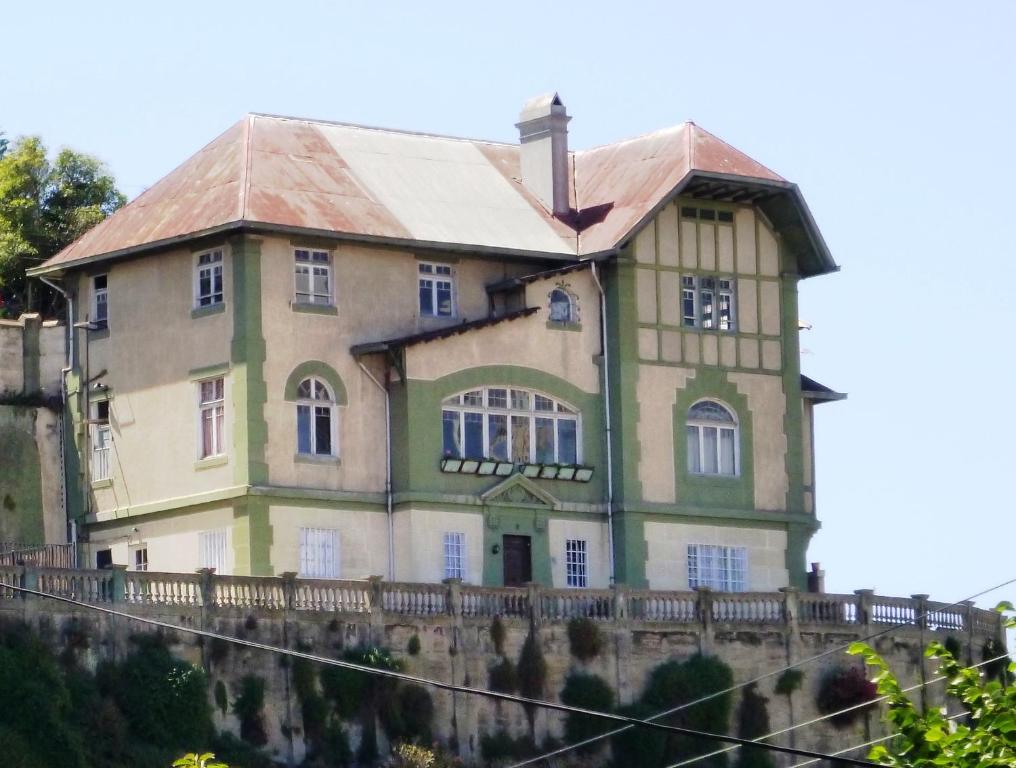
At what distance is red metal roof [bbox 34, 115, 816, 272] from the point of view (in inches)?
2645

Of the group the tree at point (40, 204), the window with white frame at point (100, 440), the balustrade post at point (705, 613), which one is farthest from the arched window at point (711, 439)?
the tree at point (40, 204)

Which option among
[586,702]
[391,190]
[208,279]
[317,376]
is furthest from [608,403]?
[208,279]

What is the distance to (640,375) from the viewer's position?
228ft

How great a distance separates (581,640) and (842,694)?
6.65 meters

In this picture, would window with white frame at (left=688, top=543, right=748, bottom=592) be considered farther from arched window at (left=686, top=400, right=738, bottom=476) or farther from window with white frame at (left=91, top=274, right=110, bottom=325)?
window with white frame at (left=91, top=274, right=110, bottom=325)

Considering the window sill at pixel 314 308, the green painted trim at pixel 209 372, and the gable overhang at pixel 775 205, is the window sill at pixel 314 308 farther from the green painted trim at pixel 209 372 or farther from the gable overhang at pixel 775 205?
the gable overhang at pixel 775 205

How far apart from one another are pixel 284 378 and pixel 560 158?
1059 cm

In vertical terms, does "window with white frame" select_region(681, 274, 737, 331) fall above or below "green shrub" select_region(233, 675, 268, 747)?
above

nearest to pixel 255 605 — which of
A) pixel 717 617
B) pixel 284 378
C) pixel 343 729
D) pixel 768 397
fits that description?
pixel 343 729

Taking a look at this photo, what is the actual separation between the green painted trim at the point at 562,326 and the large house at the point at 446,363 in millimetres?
70

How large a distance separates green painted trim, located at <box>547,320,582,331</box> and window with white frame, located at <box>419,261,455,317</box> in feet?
7.34

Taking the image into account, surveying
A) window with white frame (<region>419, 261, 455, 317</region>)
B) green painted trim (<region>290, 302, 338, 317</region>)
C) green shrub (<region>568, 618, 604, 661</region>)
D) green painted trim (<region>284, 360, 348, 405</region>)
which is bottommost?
green shrub (<region>568, 618, 604, 661</region>)

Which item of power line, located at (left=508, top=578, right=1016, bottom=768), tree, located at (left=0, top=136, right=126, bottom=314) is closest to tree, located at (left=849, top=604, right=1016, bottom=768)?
power line, located at (left=508, top=578, right=1016, bottom=768)

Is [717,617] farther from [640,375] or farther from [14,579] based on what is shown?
[14,579]
